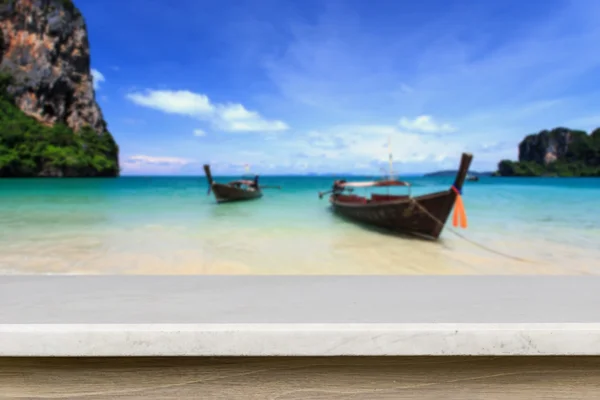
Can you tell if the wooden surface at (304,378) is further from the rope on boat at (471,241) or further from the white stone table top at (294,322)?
the rope on boat at (471,241)

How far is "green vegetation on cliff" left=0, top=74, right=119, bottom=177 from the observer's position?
35731mm

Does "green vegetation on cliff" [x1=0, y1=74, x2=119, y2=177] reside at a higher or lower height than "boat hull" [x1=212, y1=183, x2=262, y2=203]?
higher

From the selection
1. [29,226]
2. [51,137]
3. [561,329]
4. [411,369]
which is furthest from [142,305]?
[51,137]

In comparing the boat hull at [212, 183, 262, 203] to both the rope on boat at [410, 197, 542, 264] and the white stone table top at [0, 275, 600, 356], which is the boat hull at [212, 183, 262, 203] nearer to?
the rope on boat at [410, 197, 542, 264]

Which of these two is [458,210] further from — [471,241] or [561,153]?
[561,153]

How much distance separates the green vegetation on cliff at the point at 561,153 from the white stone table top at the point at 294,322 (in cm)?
6257

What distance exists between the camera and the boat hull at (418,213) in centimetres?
611

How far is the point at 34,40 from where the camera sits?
4128cm

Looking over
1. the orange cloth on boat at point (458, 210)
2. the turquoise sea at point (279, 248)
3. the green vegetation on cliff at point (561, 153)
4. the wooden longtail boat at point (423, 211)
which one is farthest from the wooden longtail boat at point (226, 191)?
the green vegetation on cliff at point (561, 153)

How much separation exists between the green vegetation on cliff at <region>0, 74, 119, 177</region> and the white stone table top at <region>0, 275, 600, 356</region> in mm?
44350

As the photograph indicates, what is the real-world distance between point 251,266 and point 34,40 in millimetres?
50974

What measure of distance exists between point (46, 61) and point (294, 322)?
52381mm

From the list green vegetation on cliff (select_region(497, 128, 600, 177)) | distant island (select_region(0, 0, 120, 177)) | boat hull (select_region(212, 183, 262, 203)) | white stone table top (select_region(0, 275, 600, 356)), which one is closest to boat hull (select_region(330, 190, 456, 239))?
white stone table top (select_region(0, 275, 600, 356))

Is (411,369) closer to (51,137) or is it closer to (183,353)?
(183,353)
